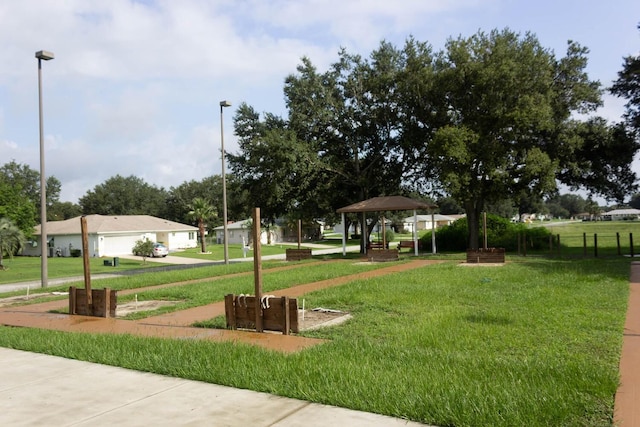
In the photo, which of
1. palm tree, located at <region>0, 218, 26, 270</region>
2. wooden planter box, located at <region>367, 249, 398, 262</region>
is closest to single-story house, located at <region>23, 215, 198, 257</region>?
palm tree, located at <region>0, 218, 26, 270</region>

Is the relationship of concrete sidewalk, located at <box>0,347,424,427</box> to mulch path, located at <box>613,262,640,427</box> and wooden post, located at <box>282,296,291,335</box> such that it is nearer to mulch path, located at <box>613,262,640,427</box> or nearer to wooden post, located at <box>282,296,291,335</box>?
mulch path, located at <box>613,262,640,427</box>

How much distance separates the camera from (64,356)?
7020mm

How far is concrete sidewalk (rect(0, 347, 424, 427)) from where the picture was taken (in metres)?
4.39

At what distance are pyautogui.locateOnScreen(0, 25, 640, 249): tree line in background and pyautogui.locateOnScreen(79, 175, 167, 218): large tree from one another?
2220 inches

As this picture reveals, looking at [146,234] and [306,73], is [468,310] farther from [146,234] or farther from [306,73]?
[146,234]

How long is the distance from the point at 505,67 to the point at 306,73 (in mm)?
11698

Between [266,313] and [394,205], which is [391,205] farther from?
[266,313]

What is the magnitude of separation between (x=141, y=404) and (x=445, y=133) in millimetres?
20067

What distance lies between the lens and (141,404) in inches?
193

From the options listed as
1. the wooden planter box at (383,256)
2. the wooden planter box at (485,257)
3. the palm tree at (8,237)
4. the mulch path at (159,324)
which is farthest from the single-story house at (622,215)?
the mulch path at (159,324)

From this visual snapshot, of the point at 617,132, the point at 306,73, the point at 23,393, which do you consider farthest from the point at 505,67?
the point at 23,393

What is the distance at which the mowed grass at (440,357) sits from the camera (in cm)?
439

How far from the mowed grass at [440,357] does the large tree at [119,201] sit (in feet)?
258

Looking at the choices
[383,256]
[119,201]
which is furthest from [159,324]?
[119,201]
